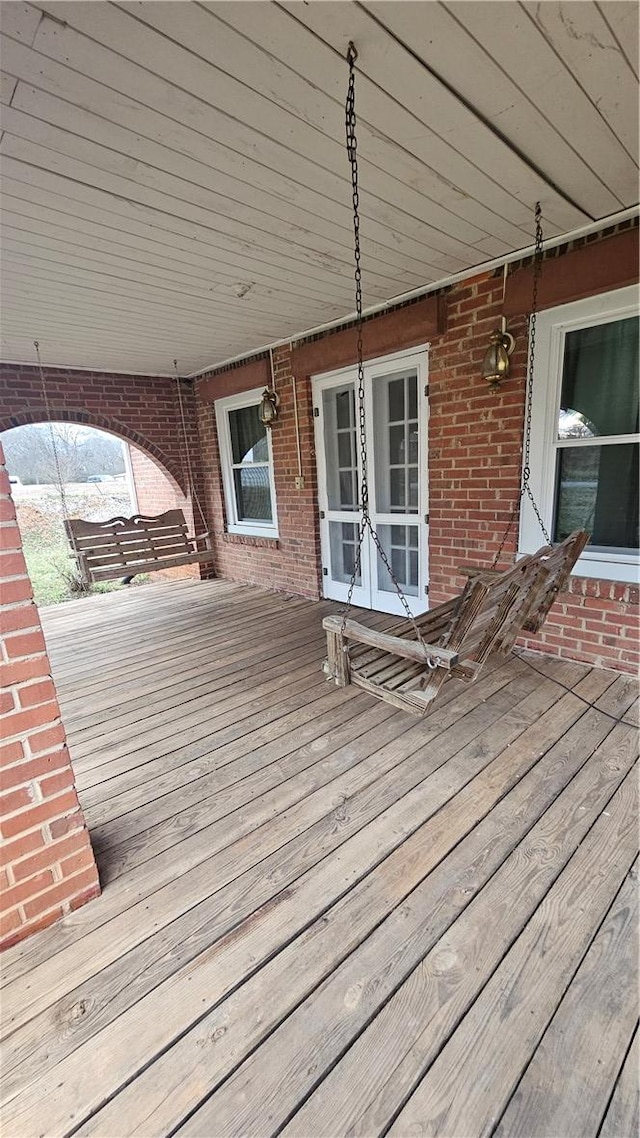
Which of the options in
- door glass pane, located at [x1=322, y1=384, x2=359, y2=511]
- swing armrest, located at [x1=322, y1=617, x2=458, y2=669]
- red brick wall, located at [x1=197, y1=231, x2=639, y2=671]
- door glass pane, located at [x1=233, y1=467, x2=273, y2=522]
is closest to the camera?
swing armrest, located at [x1=322, y1=617, x2=458, y2=669]

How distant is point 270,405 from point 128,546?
6.20 ft

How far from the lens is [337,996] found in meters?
1.14

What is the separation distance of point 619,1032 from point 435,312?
11.1 ft

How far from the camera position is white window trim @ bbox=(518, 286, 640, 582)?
241cm

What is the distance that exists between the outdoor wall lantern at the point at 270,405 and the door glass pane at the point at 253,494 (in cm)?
61

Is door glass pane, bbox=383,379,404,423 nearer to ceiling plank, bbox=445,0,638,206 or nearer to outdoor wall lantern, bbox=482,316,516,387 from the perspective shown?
outdoor wall lantern, bbox=482,316,516,387

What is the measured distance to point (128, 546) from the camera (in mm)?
4359

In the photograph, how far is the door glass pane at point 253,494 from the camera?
195 inches

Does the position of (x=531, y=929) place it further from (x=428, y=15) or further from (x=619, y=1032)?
(x=428, y=15)

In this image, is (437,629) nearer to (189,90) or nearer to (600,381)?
(600,381)

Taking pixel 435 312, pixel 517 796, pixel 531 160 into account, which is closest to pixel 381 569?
pixel 435 312

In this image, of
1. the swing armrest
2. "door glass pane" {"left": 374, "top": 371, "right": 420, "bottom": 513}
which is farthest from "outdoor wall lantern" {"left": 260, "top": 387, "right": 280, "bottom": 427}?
the swing armrest

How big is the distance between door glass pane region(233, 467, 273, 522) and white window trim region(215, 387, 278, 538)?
0.07 meters

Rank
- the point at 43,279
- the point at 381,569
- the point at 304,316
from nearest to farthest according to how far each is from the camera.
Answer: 1. the point at 43,279
2. the point at 304,316
3. the point at 381,569
